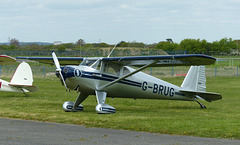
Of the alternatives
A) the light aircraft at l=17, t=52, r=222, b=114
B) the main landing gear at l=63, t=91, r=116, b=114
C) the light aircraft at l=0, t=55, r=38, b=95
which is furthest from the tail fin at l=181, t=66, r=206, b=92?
the light aircraft at l=0, t=55, r=38, b=95

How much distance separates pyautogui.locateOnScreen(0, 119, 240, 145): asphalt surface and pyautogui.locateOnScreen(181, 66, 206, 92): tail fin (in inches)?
259

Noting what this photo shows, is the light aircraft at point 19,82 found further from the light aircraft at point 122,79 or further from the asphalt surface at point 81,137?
the asphalt surface at point 81,137

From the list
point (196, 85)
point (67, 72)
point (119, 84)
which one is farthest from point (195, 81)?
point (67, 72)

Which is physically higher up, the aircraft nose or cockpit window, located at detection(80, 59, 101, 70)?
cockpit window, located at detection(80, 59, 101, 70)

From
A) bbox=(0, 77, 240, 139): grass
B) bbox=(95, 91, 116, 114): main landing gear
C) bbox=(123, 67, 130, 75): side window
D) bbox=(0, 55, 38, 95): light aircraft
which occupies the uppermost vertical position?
bbox=(123, 67, 130, 75): side window

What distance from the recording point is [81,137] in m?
9.62

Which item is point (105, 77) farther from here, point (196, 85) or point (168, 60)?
point (196, 85)

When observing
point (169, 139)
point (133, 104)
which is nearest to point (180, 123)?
point (169, 139)

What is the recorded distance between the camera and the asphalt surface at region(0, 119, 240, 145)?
8.99 meters

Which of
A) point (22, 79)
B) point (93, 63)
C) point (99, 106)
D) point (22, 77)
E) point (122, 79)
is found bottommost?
point (99, 106)

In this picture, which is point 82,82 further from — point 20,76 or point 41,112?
point 20,76

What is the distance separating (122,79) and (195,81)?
11.5ft

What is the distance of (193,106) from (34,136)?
962 centimetres

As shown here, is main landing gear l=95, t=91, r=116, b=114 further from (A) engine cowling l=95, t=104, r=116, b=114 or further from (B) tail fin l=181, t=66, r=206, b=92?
(B) tail fin l=181, t=66, r=206, b=92
